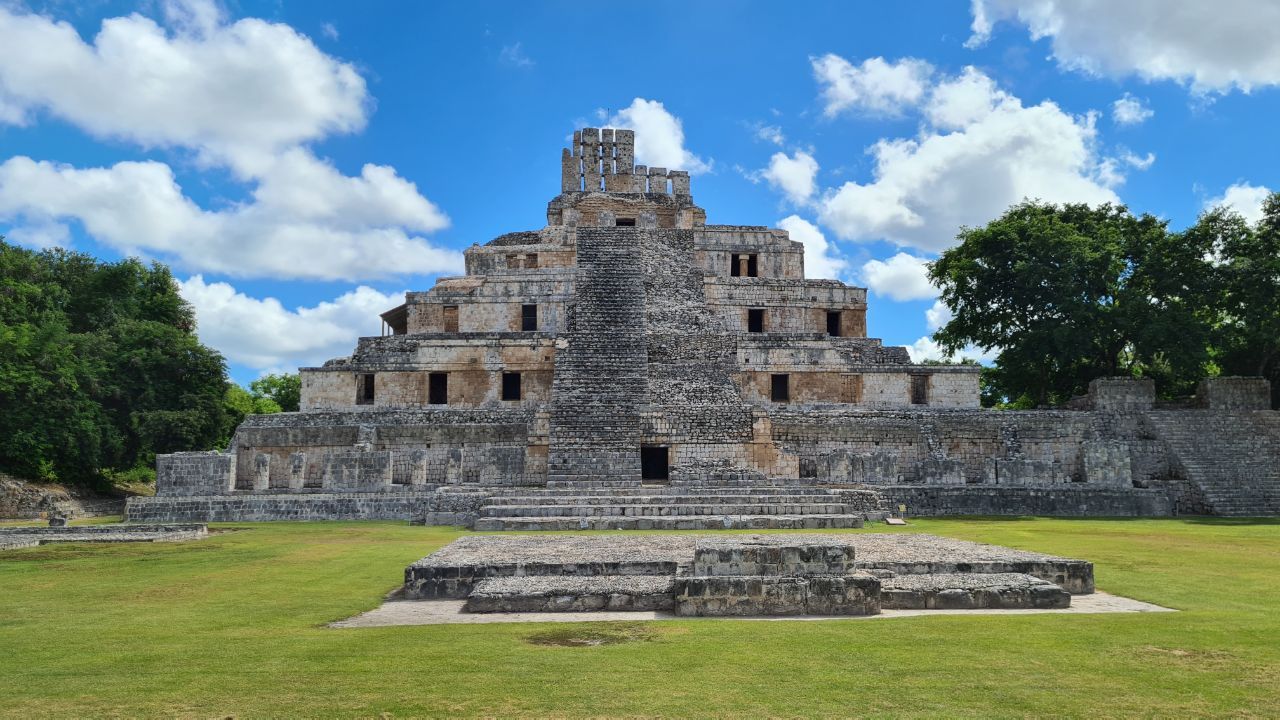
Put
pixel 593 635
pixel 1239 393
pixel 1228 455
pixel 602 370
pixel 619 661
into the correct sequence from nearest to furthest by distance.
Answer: pixel 619 661, pixel 593 635, pixel 1228 455, pixel 602 370, pixel 1239 393

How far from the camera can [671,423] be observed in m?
22.7

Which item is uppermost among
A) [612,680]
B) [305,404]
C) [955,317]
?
[955,317]

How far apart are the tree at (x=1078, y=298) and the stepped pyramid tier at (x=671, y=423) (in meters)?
2.26

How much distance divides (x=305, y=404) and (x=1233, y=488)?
903 inches

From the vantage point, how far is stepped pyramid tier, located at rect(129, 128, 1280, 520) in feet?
63.5

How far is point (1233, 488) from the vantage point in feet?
72.8

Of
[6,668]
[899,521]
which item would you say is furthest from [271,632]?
[899,521]

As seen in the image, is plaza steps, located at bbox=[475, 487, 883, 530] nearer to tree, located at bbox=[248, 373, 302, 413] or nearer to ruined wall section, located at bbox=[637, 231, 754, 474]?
ruined wall section, located at bbox=[637, 231, 754, 474]

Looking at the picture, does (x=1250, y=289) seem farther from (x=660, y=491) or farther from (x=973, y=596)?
(x=973, y=596)

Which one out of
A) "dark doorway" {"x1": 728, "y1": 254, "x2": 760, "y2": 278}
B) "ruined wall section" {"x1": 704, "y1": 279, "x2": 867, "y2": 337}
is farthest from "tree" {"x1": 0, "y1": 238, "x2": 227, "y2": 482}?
"dark doorway" {"x1": 728, "y1": 254, "x2": 760, "y2": 278}

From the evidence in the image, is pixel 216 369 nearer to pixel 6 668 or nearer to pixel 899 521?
pixel 899 521

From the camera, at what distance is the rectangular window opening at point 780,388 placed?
88.1 ft

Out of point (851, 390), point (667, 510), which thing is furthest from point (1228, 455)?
point (667, 510)

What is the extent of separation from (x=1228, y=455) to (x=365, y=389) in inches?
873
